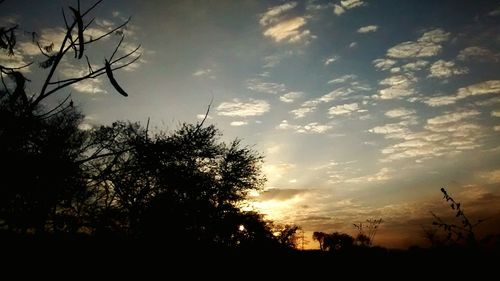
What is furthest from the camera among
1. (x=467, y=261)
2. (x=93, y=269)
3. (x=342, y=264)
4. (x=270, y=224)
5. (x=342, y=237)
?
(x=342, y=237)

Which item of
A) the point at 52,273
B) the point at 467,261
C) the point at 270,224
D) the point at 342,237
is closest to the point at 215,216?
the point at 270,224

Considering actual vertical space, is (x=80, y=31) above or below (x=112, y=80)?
above

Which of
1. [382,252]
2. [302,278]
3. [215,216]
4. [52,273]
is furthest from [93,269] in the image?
[215,216]

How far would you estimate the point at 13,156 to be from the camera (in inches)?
104

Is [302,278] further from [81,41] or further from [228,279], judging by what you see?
[81,41]

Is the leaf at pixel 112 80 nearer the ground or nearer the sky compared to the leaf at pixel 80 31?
nearer the ground

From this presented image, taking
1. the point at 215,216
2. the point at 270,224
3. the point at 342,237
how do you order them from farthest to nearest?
the point at 342,237, the point at 270,224, the point at 215,216

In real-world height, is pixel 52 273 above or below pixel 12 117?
below

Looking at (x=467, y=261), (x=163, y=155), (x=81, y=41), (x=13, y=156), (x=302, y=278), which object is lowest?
(x=302, y=278)

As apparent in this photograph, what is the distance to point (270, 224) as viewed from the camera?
45.6 m

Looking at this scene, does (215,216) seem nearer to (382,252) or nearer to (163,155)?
(382,252)

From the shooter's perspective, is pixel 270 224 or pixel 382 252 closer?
pixel 382 252

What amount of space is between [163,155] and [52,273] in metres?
5.57

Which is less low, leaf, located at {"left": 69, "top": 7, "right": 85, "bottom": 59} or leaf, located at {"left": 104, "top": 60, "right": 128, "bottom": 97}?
leaf, located at {"left": 69, "top": 7, "right": 85, "bottom": 59}
